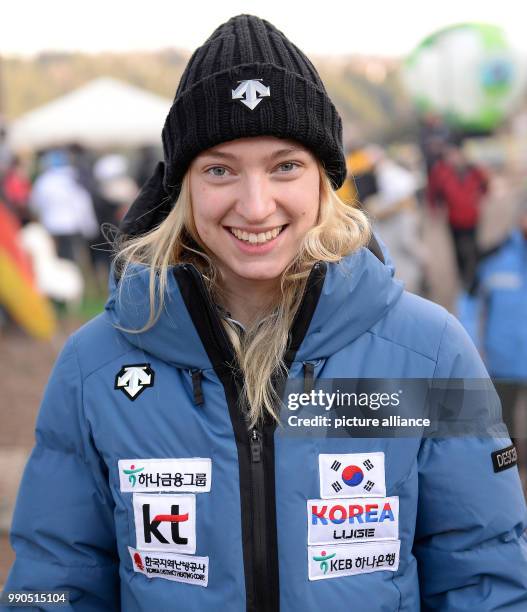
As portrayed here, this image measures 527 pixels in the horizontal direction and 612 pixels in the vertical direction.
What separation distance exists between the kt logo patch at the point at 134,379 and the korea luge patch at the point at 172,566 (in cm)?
32

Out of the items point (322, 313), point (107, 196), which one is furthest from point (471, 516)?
point (107, 196)

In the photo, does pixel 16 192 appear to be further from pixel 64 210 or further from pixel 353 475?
pixel 353 475

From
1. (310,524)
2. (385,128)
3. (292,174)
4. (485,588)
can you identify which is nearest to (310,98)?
(292,174)

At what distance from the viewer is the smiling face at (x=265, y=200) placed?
185 centimetres

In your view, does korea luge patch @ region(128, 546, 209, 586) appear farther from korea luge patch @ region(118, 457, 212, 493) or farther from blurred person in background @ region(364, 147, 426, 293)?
blurred person in background @ region(364, 147, 426, 293)

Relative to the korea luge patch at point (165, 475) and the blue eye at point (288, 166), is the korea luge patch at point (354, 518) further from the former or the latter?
the blue eye at point (288, 166)

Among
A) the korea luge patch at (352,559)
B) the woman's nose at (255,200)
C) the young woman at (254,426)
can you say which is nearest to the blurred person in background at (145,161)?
the young woman at (254,426)

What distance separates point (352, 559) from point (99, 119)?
14.5m

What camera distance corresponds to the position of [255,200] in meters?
1.81

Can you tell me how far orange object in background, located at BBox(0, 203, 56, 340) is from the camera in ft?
35.0

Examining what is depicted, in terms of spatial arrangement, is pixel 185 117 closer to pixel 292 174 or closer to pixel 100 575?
pixel 292 174

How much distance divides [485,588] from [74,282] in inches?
420

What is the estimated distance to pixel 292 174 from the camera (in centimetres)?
189

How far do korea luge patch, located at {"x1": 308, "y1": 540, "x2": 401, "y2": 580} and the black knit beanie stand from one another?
832 mm
